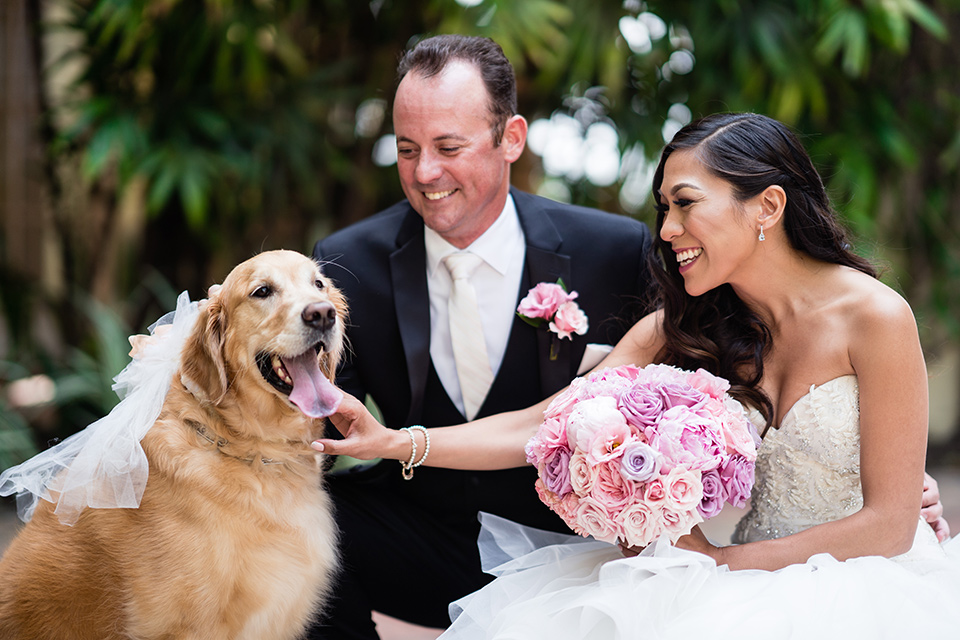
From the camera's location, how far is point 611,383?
2064 mm

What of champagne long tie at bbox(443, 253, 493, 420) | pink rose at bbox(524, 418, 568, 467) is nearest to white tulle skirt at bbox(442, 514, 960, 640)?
pink rose at bbox(524, 418, 568, 467)

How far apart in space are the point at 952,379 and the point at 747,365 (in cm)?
474

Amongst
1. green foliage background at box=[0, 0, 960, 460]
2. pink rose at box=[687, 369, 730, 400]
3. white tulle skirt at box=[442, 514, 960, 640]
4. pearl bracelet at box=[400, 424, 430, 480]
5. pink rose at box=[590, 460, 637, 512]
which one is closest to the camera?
white tulle skirt at box=[442, 514, 960, 640]

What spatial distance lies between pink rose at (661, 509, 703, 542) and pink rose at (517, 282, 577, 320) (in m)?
0.98

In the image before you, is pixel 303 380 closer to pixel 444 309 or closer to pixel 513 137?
pixel 444 309

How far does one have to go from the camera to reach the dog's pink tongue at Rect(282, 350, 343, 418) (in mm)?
2045

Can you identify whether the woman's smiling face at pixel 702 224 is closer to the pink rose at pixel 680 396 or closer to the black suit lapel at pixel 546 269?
the pink rose at pixel 680 396

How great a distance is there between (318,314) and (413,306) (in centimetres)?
80

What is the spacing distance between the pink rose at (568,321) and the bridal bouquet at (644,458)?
2.00ft

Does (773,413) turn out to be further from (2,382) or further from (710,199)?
(2,382)

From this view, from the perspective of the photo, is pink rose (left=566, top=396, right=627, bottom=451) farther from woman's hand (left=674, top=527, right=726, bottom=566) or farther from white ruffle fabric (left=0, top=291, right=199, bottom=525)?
white ruffle fabric (left=0, top=291, right=199, bottom=525)

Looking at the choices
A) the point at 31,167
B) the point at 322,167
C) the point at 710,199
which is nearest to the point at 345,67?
the point at 322,167

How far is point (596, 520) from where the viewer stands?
1911 mm

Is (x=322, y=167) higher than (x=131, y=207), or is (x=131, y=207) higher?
(x=322, y=167)
